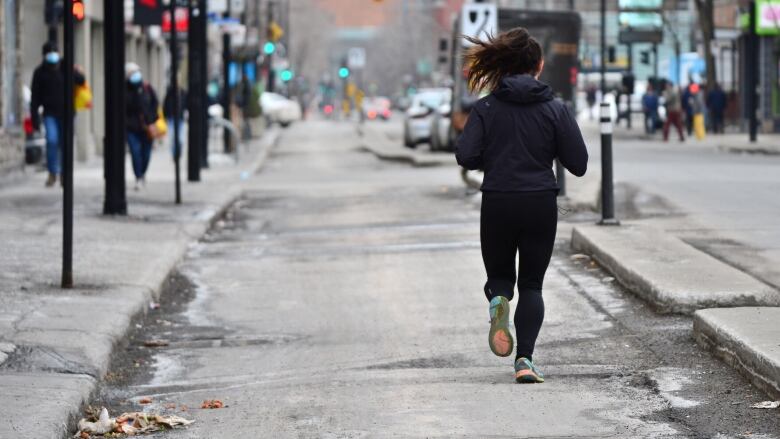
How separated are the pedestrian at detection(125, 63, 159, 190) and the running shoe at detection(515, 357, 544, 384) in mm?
14145

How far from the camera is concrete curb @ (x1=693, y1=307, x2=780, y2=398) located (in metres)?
7.25

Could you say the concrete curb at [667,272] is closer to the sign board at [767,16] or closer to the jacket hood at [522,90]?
the jacket hood at [522,90]

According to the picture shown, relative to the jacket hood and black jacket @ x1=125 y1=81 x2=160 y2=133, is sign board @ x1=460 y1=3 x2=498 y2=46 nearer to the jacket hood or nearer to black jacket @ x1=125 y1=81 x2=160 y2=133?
black jacket @ x1=125 y1=81 x2=160 y2=133

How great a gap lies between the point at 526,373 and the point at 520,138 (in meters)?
1.08

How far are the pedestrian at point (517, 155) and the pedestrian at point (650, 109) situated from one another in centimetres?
4356

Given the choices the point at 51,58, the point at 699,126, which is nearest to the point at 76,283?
the point at 51,58

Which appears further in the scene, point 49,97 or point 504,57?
point 49,97

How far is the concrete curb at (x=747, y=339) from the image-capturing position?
7254mm

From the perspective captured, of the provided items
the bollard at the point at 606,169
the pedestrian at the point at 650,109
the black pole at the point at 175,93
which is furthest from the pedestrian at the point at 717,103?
the bollard at the point at 606,169

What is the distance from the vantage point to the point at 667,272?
35.6 feet

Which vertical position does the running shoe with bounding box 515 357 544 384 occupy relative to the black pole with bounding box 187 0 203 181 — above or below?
below

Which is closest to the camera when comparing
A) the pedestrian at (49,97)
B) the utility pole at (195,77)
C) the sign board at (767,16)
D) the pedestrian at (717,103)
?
the pedestrian at (49,97)

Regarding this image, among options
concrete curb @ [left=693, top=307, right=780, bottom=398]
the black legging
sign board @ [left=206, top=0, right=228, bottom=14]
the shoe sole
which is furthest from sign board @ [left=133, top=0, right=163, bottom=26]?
the shoe sole

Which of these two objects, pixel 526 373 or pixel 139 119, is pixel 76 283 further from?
pixel 139 119
